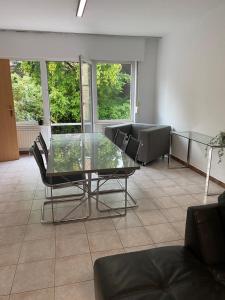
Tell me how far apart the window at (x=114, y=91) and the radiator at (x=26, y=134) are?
5.02 feet

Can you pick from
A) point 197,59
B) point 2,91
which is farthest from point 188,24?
point 2,91

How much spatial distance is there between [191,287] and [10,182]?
3.37 meters

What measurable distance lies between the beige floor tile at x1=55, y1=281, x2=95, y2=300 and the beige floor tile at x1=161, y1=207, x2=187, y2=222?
128cm

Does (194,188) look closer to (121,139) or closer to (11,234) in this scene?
(121,139)

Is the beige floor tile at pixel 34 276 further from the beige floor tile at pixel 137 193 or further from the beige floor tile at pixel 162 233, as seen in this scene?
the beige floor tile at pixel 137 193

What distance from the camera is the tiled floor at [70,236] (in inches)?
73.1

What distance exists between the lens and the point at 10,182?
12.9ft

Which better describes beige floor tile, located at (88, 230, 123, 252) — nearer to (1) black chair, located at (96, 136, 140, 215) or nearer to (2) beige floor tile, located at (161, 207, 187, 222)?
(1) black chair, located at (96, 136, 140, 215)

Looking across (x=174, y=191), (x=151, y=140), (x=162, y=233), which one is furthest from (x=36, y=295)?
(x=151, y=140)

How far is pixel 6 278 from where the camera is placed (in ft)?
6.29

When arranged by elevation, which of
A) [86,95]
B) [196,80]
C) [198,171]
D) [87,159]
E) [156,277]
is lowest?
[198,171]

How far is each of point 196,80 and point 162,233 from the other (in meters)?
2.87

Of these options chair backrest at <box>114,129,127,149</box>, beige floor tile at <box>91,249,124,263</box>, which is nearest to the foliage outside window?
chair backrest at <box>114,129,127,149</box>

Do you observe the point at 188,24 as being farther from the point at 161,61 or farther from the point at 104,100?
the point at 104,100
